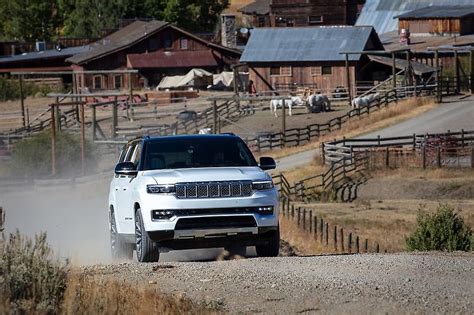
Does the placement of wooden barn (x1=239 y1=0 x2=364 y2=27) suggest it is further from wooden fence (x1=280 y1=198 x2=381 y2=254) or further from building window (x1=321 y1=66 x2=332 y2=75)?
wooden fence (x1=280 y1=198 x2=381 y2=254)

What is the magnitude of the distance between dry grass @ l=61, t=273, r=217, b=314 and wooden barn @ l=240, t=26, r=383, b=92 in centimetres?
6677

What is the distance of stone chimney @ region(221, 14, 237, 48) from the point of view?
102 metres

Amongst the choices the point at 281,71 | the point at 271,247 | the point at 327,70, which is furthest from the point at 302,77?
the point at 271,247

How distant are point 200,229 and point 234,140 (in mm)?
1927

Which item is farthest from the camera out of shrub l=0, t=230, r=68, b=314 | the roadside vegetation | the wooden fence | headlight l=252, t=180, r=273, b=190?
the roadside vegetation

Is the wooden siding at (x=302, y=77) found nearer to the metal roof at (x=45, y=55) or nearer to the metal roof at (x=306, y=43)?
the metal roof at (x=306, y=43)

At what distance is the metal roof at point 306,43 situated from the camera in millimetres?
78812

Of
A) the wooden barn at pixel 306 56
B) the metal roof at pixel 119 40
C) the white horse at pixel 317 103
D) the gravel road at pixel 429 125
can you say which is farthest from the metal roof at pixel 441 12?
the gravel road at pixel 429 125

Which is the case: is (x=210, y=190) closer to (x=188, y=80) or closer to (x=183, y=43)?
(x=188, y=80)

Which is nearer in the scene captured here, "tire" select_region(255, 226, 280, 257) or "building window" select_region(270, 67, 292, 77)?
"tire" select_region(255, 226, 280, 257)

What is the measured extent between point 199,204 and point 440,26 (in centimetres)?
7359

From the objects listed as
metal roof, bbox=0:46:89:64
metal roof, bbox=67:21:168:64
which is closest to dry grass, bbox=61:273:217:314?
metal roof, bbox=67:21:168:64

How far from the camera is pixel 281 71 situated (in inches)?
3189

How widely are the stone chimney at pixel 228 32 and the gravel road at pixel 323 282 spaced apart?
87.5 meters
